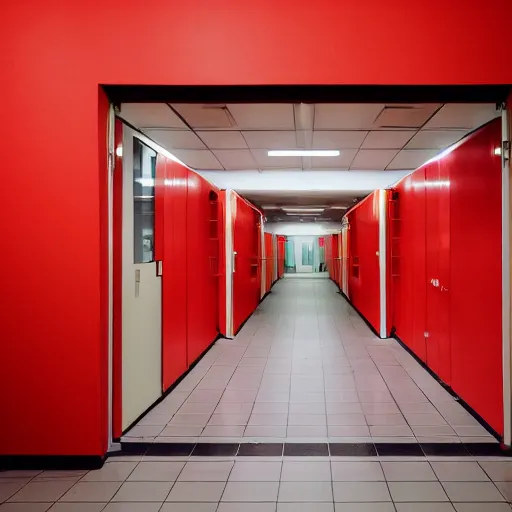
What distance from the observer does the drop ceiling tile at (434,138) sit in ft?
18.4

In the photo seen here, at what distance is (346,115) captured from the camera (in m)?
4.89

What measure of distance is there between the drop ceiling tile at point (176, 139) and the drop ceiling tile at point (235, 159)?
1.66ft

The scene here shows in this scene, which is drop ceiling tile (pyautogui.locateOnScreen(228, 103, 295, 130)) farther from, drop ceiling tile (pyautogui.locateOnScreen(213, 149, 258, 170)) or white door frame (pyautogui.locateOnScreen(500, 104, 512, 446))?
white door frame (pyautogui.locateOnScreen(500, 104, 512, 446))

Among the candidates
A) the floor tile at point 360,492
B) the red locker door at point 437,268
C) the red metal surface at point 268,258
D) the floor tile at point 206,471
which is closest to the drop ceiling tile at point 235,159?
the red locker door at point 437,268

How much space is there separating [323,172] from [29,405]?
22.6 ft

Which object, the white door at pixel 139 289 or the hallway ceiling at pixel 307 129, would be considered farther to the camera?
the hallway ceiling at pixel 307 129

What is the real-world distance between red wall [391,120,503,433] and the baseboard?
9.11 feet

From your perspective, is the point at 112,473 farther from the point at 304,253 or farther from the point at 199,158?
the point at 304,253

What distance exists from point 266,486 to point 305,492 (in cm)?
23

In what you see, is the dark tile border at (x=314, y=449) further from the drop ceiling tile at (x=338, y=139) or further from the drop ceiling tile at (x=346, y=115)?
the drop ceiling tile at (x=338, y=139)

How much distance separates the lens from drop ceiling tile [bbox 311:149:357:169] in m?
6.84

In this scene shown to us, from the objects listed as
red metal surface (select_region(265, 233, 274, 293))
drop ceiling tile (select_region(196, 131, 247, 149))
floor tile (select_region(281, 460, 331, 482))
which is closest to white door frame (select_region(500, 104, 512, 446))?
floor tile (select_region(281, 460, 331, 482))

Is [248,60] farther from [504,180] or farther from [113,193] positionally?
[504,180]

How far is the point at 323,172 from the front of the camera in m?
8.30
